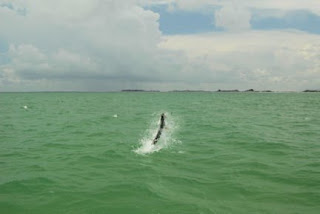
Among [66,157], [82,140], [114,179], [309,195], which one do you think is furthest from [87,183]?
[82,140]

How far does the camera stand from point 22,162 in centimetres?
1641

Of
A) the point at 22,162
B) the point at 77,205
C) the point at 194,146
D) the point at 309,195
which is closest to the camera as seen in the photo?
the point at 77,205

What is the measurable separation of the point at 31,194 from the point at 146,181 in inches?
170

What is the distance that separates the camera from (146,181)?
42.9 feet

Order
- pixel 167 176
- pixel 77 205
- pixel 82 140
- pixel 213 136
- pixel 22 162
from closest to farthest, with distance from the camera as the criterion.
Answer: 1. pixel 77 205
2. pixel 167 176
3. pixel 22 162
4. pixel 82 140
5. pixel 213 136

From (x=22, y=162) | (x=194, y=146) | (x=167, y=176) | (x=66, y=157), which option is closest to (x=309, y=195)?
(x=167, y=176)

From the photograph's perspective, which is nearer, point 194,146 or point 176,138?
point 194,146

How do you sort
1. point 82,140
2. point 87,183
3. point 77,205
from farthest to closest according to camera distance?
point 82,140
point 87,183
point 77,205

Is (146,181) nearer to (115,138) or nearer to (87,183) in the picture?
(87,183)

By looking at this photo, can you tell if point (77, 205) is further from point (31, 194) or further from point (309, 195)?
point (309, 195)

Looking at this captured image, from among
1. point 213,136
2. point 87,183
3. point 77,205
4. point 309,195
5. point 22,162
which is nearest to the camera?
point 77,205

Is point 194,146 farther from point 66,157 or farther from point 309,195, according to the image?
point 309,195

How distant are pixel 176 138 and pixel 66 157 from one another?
869cm

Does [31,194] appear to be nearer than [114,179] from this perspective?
Yes
